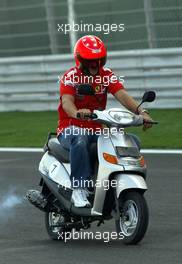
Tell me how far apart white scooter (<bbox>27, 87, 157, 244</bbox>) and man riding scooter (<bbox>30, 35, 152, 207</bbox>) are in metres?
0.09

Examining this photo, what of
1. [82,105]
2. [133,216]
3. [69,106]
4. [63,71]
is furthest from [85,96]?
[63,71]

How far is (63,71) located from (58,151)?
1086 cm

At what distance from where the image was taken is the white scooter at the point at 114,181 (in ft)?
25.7

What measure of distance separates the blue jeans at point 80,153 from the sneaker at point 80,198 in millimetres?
55

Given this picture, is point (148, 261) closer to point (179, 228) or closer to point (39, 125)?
point (179, 228)

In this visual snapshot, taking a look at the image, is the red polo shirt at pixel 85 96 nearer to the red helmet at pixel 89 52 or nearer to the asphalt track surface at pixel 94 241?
the red helmet at pixel 89 52

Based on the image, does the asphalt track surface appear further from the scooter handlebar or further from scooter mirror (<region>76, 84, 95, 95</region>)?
scooter mirror (<region>76, 84, 95, 95</region>)

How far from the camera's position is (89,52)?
8.22 metres

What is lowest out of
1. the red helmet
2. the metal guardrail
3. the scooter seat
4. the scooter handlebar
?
the metal guardrail

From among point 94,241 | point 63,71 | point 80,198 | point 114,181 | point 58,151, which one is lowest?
point 63,71

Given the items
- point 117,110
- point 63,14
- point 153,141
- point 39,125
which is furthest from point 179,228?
point 63,14

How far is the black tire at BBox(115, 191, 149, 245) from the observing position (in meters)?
7.75

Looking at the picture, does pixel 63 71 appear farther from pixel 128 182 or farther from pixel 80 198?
pixel 128 182

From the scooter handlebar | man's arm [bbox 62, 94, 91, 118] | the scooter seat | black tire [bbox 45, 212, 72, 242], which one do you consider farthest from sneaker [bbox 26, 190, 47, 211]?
the scooter handlebar
